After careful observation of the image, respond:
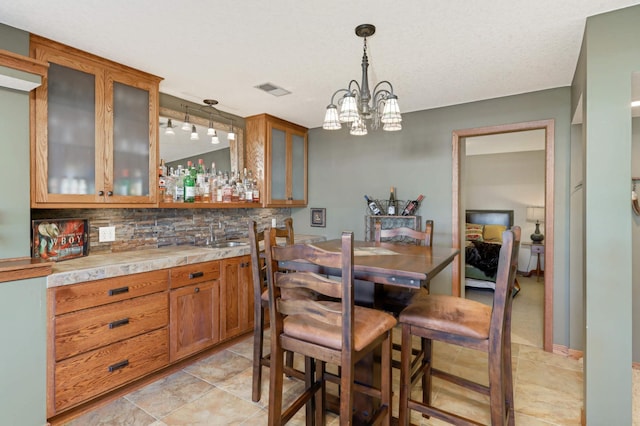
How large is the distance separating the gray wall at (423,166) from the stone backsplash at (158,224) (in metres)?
1.04

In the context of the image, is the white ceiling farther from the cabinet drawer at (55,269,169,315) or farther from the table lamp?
the table lamp

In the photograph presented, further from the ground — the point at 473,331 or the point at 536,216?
the point at 536,216

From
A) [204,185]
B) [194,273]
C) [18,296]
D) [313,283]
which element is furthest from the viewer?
[204,185]

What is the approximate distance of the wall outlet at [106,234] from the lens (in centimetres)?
264

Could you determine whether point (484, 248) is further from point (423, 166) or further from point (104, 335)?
point (104, 335)

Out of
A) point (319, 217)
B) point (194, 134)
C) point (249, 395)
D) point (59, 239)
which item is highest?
point (194, 134)

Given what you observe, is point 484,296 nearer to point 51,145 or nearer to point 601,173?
point 601,173

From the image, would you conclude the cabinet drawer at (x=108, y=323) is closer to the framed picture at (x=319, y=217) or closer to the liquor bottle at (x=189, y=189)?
the liquor bottle at (x=189, y=189)

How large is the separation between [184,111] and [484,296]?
178 inches

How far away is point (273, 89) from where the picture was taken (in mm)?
2982

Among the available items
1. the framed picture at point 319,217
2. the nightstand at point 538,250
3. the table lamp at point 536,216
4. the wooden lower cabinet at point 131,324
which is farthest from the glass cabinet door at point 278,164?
the table lamp at point 536,216

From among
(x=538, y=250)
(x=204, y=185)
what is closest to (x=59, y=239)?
(x=204, y=185)

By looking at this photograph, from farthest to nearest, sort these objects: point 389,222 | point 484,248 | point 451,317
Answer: point 484,248, point 389,222, point 451,317

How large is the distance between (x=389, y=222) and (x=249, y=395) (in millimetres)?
2291
